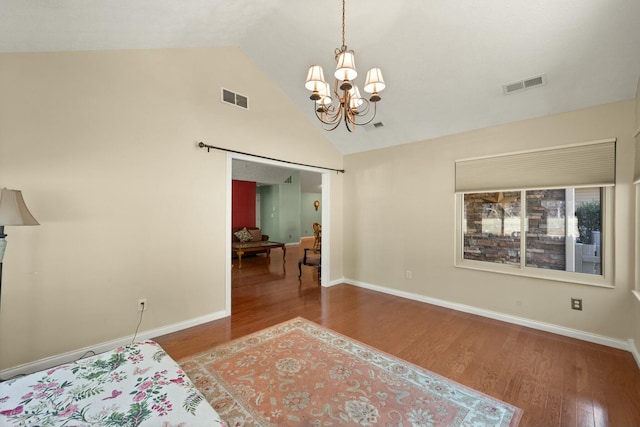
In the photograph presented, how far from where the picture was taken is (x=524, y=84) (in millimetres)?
3014

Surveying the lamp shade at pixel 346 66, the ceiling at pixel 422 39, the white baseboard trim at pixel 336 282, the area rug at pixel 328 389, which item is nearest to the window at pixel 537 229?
the ceiling at pixel 422 39

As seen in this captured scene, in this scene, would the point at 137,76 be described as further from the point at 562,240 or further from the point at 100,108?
the point at 562,240

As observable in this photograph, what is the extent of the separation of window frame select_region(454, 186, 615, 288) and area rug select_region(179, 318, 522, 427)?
6.53 ft

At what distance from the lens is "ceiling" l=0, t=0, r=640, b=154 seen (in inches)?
89.4

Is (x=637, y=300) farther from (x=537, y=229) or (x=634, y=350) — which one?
(x=537, y=229)

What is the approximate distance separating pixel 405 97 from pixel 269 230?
893 centimetres

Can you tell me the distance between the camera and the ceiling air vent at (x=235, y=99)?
371 cm

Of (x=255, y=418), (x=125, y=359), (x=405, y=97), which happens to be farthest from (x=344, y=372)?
(x=405, y=97)

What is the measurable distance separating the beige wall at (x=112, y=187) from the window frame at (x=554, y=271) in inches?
131

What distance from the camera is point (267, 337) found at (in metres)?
3.09

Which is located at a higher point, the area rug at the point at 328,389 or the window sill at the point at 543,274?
the window sill at the point at 543,274

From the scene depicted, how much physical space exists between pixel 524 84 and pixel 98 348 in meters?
5.26

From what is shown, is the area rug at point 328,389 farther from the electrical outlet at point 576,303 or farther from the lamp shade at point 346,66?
the lamp shade at point 346,66

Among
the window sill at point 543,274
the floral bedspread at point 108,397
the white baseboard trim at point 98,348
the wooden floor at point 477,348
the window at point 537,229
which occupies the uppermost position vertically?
the window at point 537,229
